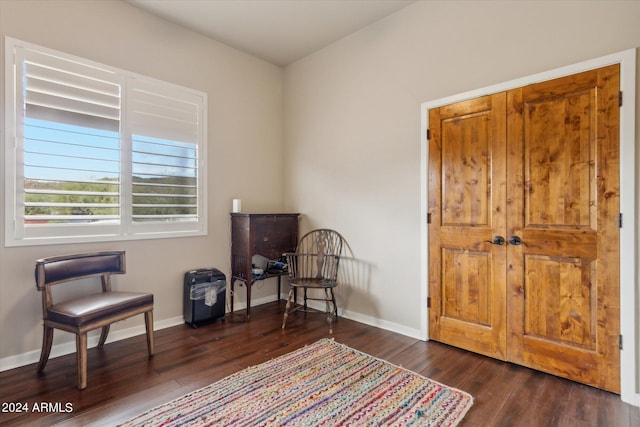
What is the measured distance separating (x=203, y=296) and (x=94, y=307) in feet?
3.69

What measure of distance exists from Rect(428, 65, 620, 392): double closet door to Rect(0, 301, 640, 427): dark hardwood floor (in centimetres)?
23

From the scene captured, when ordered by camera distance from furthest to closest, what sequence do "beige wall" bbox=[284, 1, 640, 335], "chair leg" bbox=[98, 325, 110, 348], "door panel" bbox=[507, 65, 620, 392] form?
"chair leg" bbox=[98, 325, 110, 348], "beige wall" bbox=[284, 1, 640, 335], "door panel" bbox=[507, 65, 620, 392]

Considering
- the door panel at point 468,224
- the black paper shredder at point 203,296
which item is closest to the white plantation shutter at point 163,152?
the black paper shredder at point 203,296

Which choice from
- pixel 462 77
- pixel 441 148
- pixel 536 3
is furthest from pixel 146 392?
pixel 536 3

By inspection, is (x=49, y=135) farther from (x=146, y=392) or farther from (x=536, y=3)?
(x=536, y=3)

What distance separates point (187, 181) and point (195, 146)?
0.40 meters

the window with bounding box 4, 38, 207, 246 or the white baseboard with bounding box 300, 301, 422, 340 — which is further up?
the window with bounding box 4, 38, 207, 246

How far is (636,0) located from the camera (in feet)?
6.46

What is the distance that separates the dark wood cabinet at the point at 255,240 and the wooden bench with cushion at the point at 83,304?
1.13m

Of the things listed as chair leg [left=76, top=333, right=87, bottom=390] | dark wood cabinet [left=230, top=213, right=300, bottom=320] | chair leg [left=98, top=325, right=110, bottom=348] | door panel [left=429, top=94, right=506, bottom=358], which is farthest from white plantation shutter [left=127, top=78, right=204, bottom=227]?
door panel [left=429, top=94, right=506, bottom=358]

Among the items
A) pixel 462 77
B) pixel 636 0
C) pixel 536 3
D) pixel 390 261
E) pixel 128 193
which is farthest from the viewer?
pixel 390 261

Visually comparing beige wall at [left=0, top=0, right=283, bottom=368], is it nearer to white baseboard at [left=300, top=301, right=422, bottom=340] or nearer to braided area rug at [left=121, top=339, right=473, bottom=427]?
white baseboard at [left=300, top=301, right=422, bottom=340]

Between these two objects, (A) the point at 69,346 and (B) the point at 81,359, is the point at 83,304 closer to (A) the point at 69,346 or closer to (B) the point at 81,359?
(B) the point at 81,359

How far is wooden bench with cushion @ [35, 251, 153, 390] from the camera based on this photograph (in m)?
2.12
